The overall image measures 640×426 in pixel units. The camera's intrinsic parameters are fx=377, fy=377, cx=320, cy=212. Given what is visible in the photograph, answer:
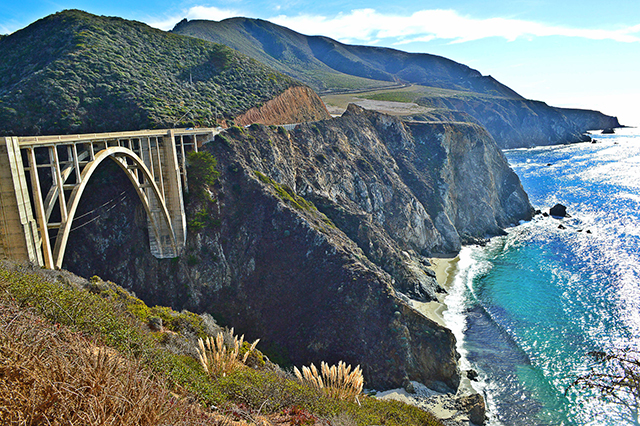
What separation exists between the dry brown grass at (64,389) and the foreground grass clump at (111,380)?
2 cm

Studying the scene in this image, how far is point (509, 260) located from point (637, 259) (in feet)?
48.5

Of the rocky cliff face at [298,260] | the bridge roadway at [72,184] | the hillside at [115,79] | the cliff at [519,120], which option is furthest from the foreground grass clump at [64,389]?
the cliff at [519,120]

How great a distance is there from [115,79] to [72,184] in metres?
24.8

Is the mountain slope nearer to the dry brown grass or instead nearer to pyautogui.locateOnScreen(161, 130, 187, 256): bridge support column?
pyautogui.locateOnScreen(161, 130, 187, 256): bridge support column

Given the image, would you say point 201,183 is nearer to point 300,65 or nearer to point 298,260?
point 298,260

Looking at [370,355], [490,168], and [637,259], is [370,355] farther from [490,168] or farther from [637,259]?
[490,168]

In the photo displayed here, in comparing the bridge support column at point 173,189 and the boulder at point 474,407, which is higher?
the bridge support column at point 173,189

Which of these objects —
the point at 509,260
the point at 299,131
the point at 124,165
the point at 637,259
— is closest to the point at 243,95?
the point at 299,131

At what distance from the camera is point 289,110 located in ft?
186

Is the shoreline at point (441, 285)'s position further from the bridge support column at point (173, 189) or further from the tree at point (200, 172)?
the tree at point (200, 172)

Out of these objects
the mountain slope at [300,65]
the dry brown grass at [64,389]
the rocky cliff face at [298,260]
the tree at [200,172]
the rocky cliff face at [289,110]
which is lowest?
the rocky cliff face at [298,260]

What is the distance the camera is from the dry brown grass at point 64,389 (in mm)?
6043

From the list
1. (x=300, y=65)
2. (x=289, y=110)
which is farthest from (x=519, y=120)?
(x=289, y=110)

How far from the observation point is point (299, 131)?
50.2m
